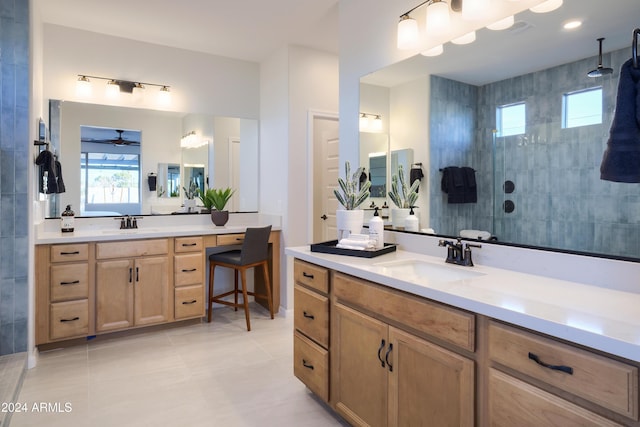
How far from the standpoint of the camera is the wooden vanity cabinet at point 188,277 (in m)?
3.47

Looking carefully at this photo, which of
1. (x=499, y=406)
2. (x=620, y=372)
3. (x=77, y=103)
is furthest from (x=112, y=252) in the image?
(x=620, y=372)

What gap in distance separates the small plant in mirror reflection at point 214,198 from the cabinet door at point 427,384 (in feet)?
9.45

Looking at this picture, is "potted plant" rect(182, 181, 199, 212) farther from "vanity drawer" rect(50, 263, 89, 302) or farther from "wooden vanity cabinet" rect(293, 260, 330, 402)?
"wooden vanity cabinet" rect(293, 260, 330, 402)

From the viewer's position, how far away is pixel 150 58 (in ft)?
12.5

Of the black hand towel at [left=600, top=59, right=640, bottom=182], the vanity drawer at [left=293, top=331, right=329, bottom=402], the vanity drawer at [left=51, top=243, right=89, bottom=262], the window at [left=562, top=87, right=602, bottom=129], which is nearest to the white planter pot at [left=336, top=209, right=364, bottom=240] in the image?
the vanity drawer at [left=293, top=331, right=329, bottom=402]

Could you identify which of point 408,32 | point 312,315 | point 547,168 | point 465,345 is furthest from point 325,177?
point 465,345

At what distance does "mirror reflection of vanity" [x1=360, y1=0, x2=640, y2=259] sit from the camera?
Result: 140 centimetres

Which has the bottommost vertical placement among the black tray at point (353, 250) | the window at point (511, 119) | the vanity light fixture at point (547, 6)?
the black tray at point (353, 250)

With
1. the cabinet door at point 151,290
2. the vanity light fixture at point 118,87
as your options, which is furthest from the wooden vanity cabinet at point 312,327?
the vanity light fixture at point 118,87

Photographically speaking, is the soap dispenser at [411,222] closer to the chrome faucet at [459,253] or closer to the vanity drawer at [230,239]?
the chrome faucet at [459,253]

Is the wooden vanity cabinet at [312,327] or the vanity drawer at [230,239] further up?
the vanity drawer at [230,239]

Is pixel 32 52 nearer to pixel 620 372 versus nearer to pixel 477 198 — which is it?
pixel 477 198

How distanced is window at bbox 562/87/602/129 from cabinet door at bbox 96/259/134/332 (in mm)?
3242

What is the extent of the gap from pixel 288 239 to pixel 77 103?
7.67 ft
